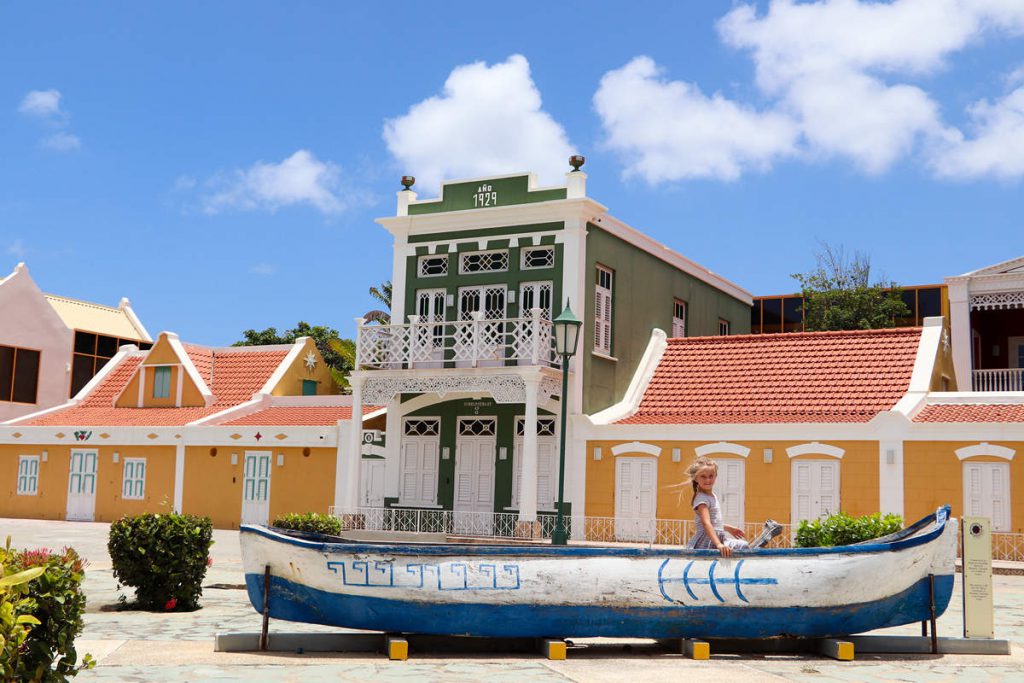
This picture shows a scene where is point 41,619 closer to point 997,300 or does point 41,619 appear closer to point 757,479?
point 757,479

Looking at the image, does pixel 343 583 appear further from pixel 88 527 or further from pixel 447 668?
pixel 88 527

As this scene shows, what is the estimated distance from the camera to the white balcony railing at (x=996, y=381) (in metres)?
28.7

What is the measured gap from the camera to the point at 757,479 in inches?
835

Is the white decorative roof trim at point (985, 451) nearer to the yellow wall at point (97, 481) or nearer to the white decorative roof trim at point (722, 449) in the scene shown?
the white decorative roof trim at point (722, 449)

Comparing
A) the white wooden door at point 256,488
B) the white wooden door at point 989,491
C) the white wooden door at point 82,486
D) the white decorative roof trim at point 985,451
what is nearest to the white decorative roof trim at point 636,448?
the white decorative roof trim at point 985,451

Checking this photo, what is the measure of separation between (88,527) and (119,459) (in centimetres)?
316

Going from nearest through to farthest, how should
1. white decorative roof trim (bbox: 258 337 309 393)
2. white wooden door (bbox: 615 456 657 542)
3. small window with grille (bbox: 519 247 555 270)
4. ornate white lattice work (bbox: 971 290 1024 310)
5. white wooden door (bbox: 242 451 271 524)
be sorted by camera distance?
white wooden door (bbox: 615 456 657 542)
small window with grille (bbox: 519 247 555 270)
white wooden door (bbox: 242 451 271 524)
ornate white lattice work (bbox: 971 290 1024 310)
white decorative roof trim (bbox: 258 337 309 393)

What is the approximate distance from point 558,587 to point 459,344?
49.0 ft

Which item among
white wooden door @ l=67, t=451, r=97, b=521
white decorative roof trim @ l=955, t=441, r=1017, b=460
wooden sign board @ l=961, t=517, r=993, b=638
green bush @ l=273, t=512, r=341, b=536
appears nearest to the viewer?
wooden sign board @ l=961, t=517, r=993, b=638

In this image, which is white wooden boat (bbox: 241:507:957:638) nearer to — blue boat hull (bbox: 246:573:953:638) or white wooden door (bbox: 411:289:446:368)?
blue boat hull (bbox: 246:573:953:638)

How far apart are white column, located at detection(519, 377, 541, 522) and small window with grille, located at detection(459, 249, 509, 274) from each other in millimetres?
3627

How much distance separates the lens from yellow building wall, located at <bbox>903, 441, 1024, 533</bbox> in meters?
19.6

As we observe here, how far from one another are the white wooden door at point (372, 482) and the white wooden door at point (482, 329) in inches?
146

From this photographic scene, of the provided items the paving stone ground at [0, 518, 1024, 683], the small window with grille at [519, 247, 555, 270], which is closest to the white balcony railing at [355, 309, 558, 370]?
the small window with grille at [519, 247, 555, 270]
